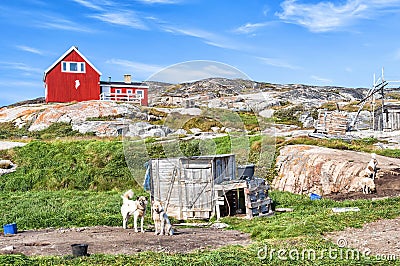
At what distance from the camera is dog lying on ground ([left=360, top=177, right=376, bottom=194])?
19984 millimetres

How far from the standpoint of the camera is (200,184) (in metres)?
17.4

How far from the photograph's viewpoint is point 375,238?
1136cm

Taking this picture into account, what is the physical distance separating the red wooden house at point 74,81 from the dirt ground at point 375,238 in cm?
4124

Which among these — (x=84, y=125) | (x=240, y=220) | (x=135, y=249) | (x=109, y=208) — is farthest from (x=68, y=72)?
(x=135, y=249)

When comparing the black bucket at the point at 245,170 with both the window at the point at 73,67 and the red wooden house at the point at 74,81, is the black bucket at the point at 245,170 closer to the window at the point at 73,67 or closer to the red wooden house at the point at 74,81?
the red wooden house at the point at 74,81

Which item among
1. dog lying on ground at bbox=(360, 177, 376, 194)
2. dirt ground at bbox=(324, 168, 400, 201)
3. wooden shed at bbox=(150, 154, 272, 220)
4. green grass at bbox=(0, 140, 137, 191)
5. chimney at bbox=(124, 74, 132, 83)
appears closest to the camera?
wooden shed at bbox=(150, 154, 272, 220)

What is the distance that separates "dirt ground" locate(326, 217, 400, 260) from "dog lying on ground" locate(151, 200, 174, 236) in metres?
4.14

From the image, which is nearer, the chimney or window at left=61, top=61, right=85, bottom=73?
window at left=61, top=61, right=85, bottom=73

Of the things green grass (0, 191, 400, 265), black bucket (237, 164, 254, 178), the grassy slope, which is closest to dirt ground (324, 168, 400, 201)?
green grass (0, 191, 400, 265)

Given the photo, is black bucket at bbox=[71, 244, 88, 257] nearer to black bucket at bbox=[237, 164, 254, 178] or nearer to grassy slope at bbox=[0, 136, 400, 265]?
grassy slope at bbox=[0, 136, 400, 265]

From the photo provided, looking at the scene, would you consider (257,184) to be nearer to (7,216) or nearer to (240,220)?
(240,220)

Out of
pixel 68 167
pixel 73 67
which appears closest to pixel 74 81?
pixel 73 67

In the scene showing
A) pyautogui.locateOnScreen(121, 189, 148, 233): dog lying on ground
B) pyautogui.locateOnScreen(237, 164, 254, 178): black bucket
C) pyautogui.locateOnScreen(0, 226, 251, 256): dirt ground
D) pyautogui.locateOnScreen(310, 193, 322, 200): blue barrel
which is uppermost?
pyautogui.locateOnScreen(237, 164, 254, 178): black bucket

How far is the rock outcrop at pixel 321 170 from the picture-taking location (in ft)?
70.3
